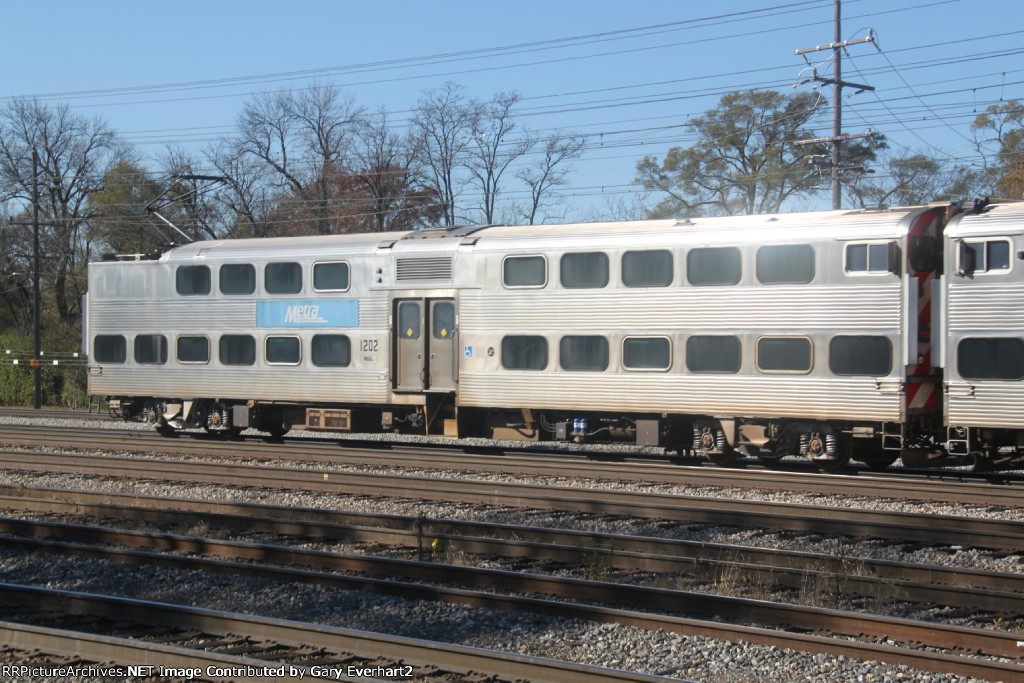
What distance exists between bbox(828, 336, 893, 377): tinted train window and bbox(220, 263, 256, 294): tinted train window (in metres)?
10.3

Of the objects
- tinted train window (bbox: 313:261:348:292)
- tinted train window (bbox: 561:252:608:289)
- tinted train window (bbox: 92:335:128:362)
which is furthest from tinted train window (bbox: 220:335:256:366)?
tinted train window (bbox: 561:252:608:289)

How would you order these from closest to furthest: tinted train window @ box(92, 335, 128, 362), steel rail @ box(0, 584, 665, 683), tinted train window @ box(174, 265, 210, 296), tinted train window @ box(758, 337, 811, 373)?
steel rail @ box(0, 584, 665, 683) → tinted train window @ box(758, 337, 811, 373) → tinted train window @ box(174, 265, 210, 296) → tinted train window @ box(92, 335, 128, 362)

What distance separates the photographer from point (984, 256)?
12.7 metres

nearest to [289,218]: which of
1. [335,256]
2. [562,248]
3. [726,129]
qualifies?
[726,129]

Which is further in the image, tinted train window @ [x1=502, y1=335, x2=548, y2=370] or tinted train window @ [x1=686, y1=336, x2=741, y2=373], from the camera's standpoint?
tinted train window @ [x1=502, y1=335, x2=548, y2=370]

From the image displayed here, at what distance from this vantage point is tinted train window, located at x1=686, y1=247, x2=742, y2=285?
47.2 feet

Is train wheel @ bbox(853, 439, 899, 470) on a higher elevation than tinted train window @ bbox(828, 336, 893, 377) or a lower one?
lower

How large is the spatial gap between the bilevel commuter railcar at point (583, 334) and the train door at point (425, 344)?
4 cm

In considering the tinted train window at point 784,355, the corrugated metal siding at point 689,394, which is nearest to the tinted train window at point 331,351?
the corrugated metal siding at point 689,394

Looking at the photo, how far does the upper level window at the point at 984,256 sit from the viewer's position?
41.3 feet

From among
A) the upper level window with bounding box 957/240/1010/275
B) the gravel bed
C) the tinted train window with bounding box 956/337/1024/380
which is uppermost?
the upper level window with bounding box 957/240/1010/275

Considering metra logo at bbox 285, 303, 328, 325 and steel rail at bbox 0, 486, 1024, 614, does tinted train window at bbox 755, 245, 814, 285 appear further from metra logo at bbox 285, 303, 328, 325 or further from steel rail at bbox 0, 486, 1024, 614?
metra logo at bbox 285, 303, 328, 325

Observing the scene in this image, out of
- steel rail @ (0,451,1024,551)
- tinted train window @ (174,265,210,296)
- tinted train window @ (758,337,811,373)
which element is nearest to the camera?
steel rail @ (0,451,1024,551)

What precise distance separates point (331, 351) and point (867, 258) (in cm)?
904
